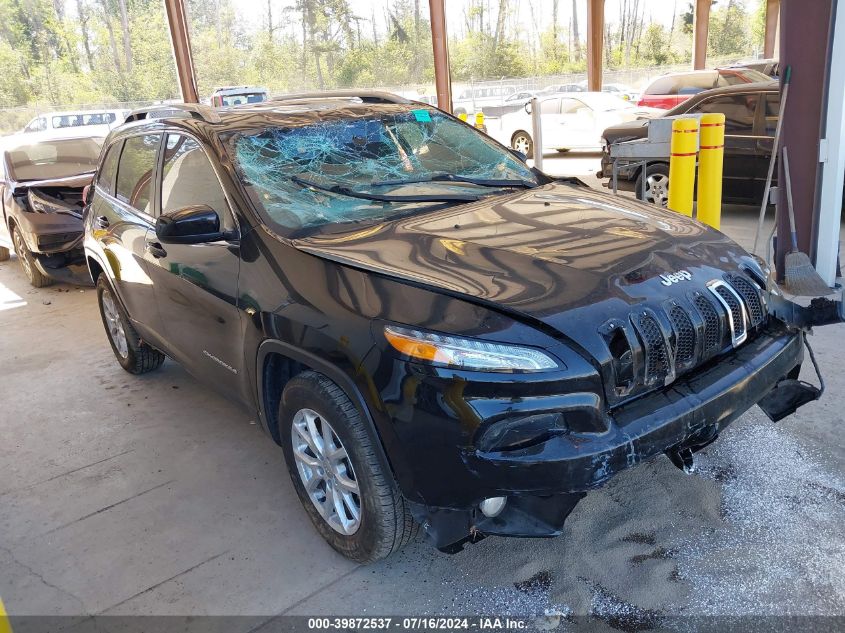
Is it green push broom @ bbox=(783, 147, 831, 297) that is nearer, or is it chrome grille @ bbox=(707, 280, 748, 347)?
chrome grille @ bbox=(707, 280, 748, 347)

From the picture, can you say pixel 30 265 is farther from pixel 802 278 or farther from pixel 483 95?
pixel 483 95

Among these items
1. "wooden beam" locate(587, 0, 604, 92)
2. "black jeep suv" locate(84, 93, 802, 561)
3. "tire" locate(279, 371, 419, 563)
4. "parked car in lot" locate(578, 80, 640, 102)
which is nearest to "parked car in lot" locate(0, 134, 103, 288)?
"black jeep suv" locate(84, 93, 802, 561)

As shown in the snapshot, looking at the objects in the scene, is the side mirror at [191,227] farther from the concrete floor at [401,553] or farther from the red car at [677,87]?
the red car at [677,87]

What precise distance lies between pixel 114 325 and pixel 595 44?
2052 centimetres

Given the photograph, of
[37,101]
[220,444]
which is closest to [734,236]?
[220,444]

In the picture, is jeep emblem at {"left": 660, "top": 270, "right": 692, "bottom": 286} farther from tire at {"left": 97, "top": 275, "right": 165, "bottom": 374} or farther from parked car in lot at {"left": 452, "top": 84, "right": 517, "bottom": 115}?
parked car in lot at {"left": 452, "top": 84, "right": 517, "bottom": 115}

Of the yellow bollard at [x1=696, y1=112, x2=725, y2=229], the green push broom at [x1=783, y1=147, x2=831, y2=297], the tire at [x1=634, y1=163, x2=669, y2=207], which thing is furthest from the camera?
the tire at [x1=634, y1=163, x2=669, y2=207]

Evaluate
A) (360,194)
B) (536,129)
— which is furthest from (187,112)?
(536,129)

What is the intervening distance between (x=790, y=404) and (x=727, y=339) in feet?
2.16

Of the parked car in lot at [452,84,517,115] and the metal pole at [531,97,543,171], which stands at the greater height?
the metal pole at [531,97,543,171]

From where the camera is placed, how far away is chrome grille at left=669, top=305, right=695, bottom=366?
2.47 meters

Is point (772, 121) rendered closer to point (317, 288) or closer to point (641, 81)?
point (317, 288)

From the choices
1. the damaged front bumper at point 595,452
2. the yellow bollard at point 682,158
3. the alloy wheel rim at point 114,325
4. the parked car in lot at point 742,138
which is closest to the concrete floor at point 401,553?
the damaged front bumper at point 595,452

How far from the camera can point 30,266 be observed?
8383mm
